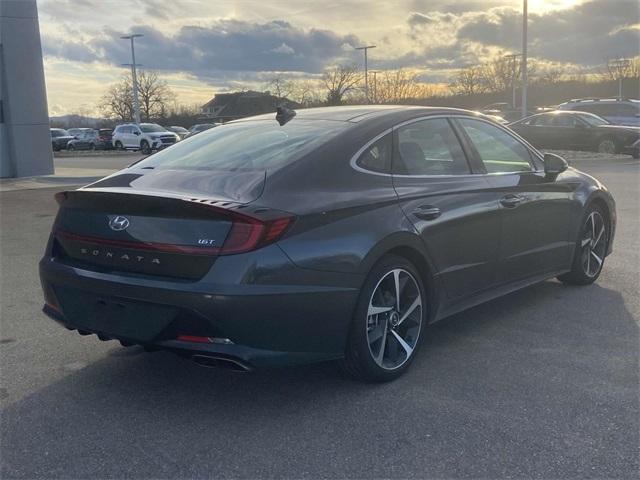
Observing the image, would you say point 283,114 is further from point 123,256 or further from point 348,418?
point 348,418

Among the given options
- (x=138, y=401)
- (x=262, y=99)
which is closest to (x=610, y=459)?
(x=138, y=401)

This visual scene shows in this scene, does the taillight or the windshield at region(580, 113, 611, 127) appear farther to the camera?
the windshield at region(580, 113, 611, 127)

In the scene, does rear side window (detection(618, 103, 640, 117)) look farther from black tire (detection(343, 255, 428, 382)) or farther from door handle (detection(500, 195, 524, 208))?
black tire (detection(343, 255, 428, 382))

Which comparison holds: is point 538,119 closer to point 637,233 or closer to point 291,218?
point 637,233

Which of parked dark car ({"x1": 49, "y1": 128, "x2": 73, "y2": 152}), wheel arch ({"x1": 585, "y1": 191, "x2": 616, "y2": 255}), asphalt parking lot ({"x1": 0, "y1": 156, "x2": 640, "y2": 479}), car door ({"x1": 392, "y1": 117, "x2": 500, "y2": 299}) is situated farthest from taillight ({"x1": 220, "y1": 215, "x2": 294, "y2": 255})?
parked dark car ({"x1": 49, "y1": 128, "x2": 73, "y2": 152})

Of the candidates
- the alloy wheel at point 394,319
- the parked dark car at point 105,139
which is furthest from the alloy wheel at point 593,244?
the parked dark car at point 105,139

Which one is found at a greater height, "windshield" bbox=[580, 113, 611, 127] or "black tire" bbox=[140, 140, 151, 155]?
"windshield" bbox=[580, 113, 611, 127]

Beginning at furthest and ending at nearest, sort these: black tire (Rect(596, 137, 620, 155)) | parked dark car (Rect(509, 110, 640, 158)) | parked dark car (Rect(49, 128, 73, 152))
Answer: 1. parked dark car (Rect(49, 128, 73, 152))
2. black tire (Rect(596, 137, 620, 155))
3. parked dark car (Rect(509, 110, 640, 158))

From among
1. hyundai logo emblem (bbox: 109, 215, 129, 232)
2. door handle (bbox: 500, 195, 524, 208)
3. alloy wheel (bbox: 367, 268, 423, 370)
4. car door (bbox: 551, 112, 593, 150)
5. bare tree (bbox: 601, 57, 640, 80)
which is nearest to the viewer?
hyundai logo emblem (bbox: 109, 215, 129, 232)

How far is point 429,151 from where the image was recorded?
4469 mm

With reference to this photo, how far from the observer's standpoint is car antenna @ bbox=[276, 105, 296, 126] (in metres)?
4.58

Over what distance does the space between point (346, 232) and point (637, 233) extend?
606 centimetres

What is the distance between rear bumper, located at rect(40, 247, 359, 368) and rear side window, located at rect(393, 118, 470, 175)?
1.09m

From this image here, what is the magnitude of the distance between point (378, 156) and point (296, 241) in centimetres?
98
